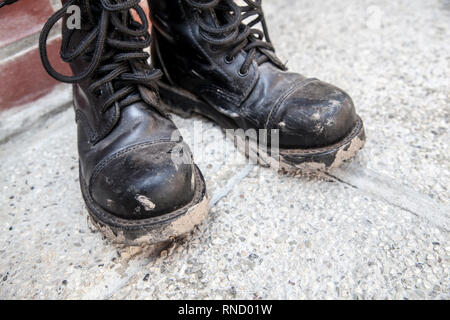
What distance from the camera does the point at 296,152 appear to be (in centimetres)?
96

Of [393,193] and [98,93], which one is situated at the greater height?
[98,93]

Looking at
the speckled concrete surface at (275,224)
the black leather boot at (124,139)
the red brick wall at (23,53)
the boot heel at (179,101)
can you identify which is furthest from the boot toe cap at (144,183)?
the red brick wall at (23,53)

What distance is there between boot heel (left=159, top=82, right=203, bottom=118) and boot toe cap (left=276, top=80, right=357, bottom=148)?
0.30 metres

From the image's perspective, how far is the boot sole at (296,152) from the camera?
3.07 ft

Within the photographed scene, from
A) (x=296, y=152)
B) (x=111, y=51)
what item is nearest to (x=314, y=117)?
(x=296, y=152)

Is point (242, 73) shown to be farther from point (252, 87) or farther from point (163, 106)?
point (163, 106)

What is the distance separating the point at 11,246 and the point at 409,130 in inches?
42.6

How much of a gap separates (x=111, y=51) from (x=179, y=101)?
0.36m

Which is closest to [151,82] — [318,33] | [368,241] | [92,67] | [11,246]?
[92,67]

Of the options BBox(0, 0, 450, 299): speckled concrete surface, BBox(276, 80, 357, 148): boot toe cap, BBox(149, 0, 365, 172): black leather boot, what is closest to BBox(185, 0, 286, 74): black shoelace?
BBox(149, 0, 365, 172): black leather boot

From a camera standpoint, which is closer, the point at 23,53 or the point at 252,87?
the point at 252,87

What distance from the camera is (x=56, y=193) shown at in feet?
3.39
